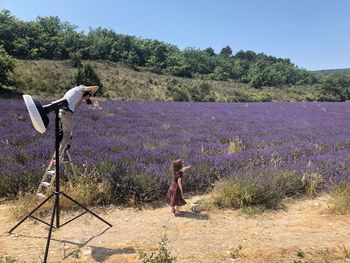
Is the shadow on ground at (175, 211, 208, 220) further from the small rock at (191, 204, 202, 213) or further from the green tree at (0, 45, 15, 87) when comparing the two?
the green tree at (0, 45, 15, 87)

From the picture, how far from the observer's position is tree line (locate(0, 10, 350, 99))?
46812mm

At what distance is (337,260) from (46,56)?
4744cm

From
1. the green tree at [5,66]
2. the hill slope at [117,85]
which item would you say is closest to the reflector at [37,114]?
the green tree at [5,66]

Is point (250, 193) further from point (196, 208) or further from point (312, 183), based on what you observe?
point (312, 183)

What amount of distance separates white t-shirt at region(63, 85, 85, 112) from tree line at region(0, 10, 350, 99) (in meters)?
40.7

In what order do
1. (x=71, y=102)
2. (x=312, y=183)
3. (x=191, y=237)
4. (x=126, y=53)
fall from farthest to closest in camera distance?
1. (x=126, y=53)
2. (x=312, y=183)
3. (x=191, y=237)
4. (x=71, y=102)

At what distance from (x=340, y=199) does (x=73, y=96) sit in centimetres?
382

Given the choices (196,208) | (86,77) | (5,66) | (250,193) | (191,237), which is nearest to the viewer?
(191,237)

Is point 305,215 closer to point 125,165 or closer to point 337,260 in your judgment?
point 337,260

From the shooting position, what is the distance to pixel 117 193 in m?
5.74

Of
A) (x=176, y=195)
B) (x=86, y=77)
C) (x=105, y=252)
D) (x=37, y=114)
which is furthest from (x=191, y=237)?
(x=86, y=77)

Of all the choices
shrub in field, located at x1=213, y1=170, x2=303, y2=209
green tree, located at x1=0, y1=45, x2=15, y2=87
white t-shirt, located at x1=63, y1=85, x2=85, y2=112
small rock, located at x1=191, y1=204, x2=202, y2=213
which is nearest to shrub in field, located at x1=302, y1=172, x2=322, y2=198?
shrub in field, located at x1=213, y1=170, x2=303, y2=209

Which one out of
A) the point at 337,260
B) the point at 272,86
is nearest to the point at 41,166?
the point at 337,260

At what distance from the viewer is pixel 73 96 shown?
4.32 metres
